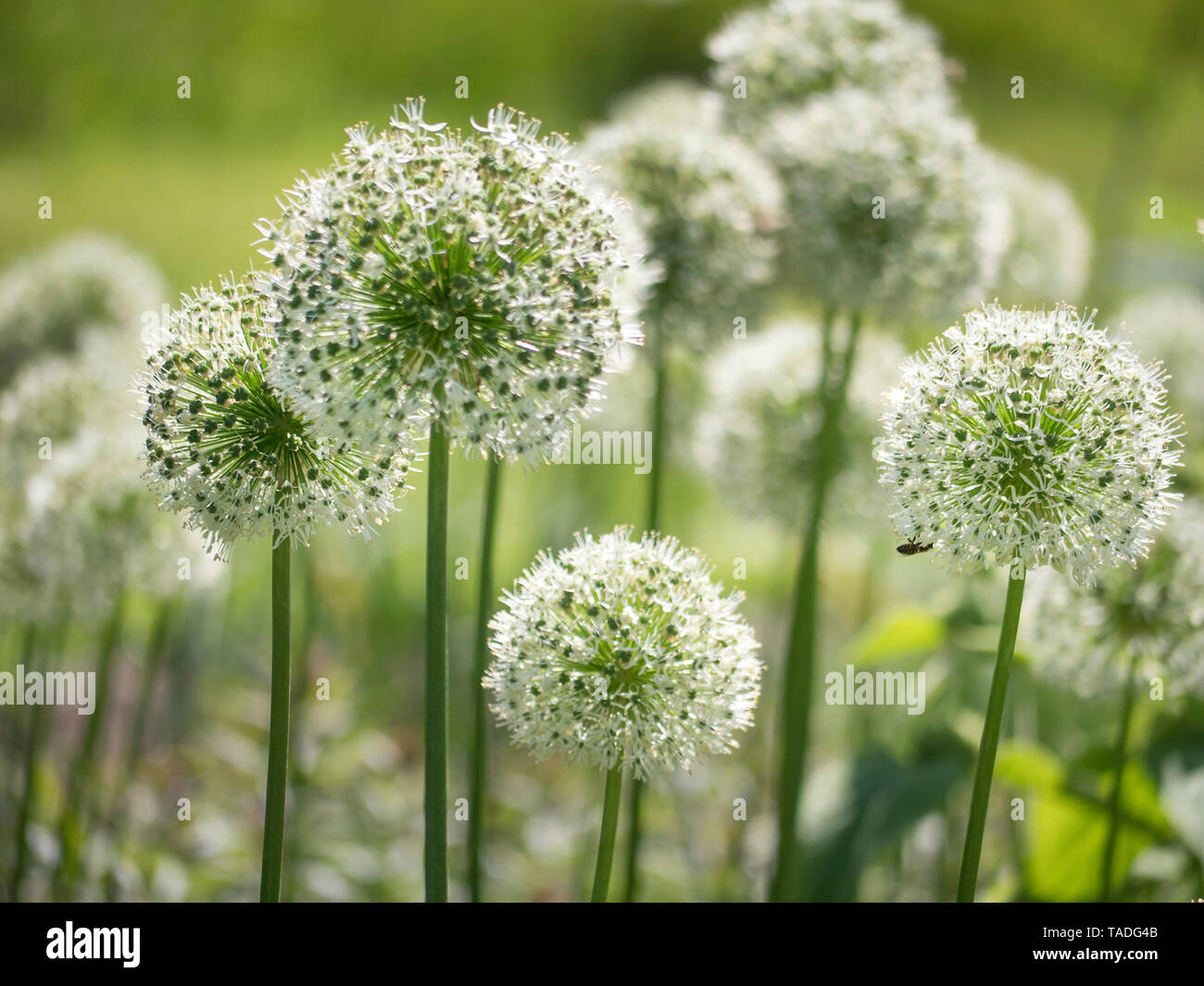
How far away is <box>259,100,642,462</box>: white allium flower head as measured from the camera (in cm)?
108

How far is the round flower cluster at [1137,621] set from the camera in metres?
1.63

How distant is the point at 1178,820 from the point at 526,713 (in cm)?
117

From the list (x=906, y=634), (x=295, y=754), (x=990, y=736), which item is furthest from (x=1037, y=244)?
(x=295, y=754)

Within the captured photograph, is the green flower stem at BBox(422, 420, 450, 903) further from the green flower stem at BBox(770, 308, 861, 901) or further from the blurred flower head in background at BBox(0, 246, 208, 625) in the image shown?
the blurred flower head in background at BBox(0, 246, 208, 625)

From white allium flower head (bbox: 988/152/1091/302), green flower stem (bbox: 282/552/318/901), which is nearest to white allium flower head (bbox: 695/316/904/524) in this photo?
white allium flower head (bbox: 988/152/1091/302)

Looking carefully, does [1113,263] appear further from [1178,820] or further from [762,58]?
[1178,820]

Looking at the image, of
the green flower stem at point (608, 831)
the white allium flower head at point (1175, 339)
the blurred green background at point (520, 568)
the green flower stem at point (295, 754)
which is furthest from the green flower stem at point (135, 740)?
the white allium flower head at point (1175, 339)

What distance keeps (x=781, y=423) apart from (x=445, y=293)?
1509mm

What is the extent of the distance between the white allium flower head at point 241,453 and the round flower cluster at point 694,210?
1020 millimetres

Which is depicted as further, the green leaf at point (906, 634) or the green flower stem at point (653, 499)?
the green leaf at point (906, 634)

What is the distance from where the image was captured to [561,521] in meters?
4.07

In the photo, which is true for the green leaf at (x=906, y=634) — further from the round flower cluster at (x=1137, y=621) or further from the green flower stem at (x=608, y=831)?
the green flower stem at (x=608, y=831)

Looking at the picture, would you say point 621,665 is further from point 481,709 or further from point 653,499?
point 653,499
